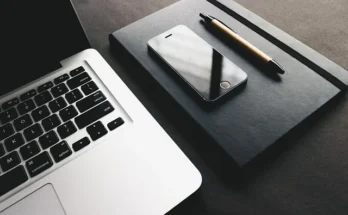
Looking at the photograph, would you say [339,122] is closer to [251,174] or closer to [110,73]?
[251,174]

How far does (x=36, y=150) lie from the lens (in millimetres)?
366

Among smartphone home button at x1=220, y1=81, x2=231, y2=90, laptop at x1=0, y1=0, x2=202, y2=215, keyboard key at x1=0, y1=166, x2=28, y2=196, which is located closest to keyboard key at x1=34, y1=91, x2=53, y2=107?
laptop at x1=0, y1=0, x2=202, y2=215

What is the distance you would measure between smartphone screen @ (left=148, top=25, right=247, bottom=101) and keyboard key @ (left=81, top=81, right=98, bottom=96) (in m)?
0.12

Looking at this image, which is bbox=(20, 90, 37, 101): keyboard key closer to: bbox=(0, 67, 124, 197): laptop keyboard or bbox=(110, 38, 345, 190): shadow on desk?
bbox=(0, 67, 124, 197): laptop keyboard

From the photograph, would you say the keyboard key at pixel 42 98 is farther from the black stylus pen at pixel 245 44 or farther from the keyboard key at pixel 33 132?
the black stylus pen at pixel 245 44

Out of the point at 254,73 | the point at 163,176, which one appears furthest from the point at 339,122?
the point at 163,176

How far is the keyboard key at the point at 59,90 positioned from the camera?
0.42m

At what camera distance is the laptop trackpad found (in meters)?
0.34

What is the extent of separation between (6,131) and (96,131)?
126 mm

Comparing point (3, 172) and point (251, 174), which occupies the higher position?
point (3, 172)

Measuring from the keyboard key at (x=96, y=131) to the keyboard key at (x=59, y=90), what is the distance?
8 centimetres

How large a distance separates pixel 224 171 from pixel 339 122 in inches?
7.4

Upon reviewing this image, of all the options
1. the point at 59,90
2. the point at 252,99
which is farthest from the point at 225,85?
the point at 59,90

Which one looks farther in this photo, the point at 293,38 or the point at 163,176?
the point at 293,38
